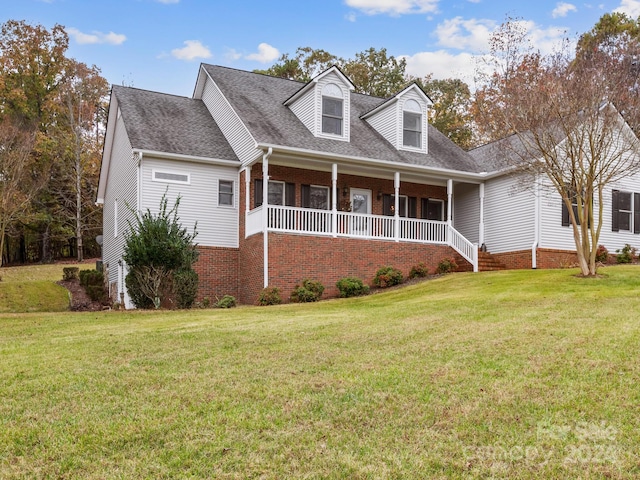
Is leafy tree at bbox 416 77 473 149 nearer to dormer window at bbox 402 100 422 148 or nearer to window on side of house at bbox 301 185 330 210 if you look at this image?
dormer window at bbox 402 100 422 148

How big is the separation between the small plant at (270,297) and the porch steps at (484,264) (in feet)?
21.8

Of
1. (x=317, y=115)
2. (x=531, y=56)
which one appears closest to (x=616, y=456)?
(x=531, y=56)

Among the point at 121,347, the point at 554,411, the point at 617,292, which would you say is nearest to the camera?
the point at 554,411

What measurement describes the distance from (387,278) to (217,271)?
210 inches

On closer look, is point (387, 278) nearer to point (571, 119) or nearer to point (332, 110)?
point (332, 110)

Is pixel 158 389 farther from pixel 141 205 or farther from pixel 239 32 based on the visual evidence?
pixel 239 32

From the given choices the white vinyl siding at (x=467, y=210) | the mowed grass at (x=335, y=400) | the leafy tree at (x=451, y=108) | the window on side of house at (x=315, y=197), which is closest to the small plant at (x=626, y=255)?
the white vinyl siding at (x=467, y=210)

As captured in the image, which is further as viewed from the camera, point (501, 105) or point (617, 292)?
point (501, 105)

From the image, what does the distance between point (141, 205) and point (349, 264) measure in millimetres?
6508

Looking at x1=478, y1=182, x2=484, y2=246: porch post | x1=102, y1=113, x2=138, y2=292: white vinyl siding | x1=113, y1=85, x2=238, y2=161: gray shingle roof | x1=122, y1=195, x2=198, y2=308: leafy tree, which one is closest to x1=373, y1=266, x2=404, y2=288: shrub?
x1=478, y1=182, x2=484, y2=246: porch post

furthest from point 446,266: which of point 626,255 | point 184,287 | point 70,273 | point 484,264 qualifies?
point 70,273

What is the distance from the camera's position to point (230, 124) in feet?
66.0

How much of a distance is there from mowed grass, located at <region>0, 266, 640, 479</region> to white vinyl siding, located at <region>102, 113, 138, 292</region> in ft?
34.0

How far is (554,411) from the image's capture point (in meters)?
5.13
